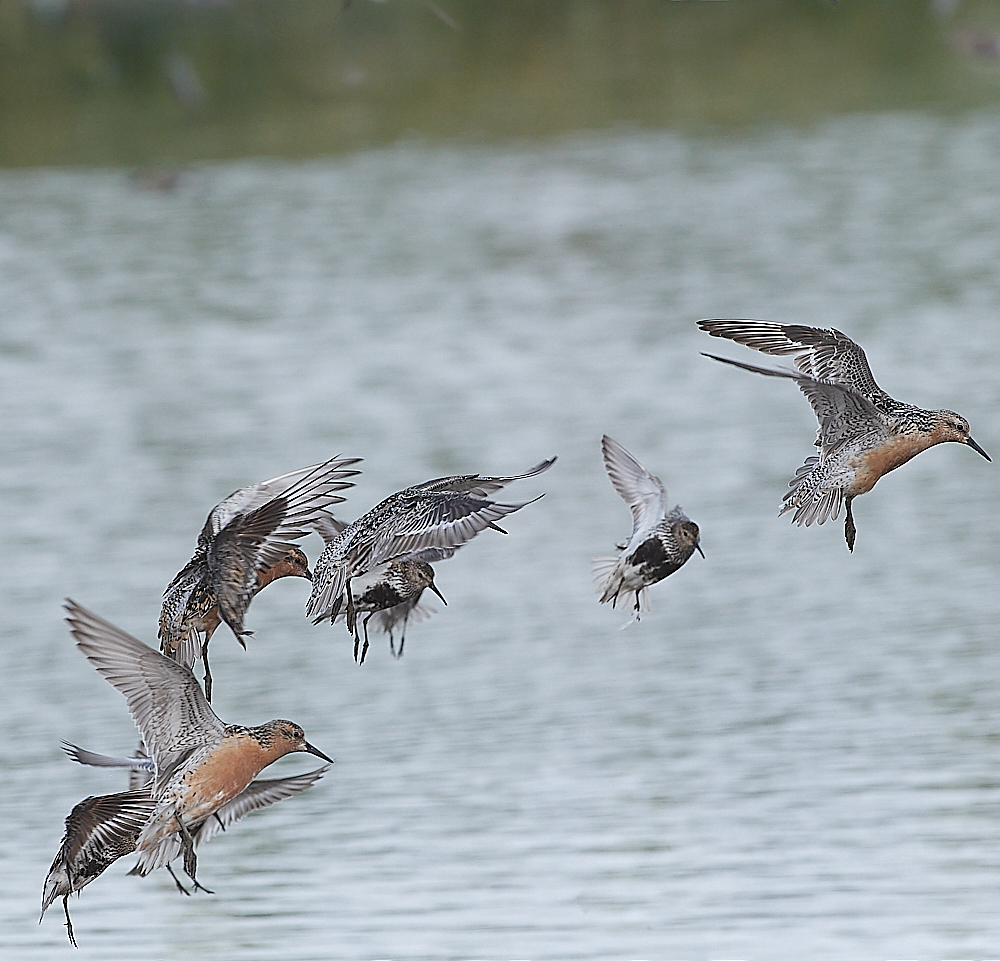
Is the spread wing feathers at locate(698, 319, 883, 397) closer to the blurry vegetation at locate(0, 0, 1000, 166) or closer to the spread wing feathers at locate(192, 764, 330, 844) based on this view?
the spread wing feathers at locate(192, 764, 330, 844)

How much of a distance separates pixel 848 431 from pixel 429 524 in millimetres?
1179

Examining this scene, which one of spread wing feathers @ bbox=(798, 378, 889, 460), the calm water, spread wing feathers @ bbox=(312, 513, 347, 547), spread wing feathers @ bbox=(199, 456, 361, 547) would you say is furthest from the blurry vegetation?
spread wing feathers @ bbox=(798, 378, 889, 460)

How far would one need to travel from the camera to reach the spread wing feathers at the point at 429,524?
6.05m

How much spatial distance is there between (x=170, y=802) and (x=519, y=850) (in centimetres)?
357

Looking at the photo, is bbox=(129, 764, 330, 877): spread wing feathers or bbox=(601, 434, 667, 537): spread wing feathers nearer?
bbox=(601, 434, 667, 537): spread wing feathers

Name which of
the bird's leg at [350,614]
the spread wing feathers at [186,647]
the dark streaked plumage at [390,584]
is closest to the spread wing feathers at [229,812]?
the spread wing feathers at [186,647]

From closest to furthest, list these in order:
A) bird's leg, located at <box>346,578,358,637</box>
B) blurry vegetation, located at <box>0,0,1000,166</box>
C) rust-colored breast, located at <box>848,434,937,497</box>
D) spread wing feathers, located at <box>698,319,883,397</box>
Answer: rust-colored breast, located at <box>848,434,937,497</box> → bird's leg, located at <box>346,578,358,637</box> → spread wing feathers, located at <box>698,319,883,397</box> → blurry vegetation, located at <box>0,0,1000,166</box>

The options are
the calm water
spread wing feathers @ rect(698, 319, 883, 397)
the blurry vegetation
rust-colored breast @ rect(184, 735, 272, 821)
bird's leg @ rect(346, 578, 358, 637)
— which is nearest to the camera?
bird's leg @ rect(346, 578, 358, 637)

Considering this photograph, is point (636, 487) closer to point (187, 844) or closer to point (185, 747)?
point (185, 747)

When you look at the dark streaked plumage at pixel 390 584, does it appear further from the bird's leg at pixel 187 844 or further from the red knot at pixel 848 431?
the red knot at pixel 848 431

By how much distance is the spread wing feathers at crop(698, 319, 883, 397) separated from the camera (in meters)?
6.16

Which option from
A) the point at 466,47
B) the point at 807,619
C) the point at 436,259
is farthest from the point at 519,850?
the point at 466,47

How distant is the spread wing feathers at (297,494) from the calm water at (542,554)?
2.82 metres

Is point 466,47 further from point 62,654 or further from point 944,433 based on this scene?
point 944,433
